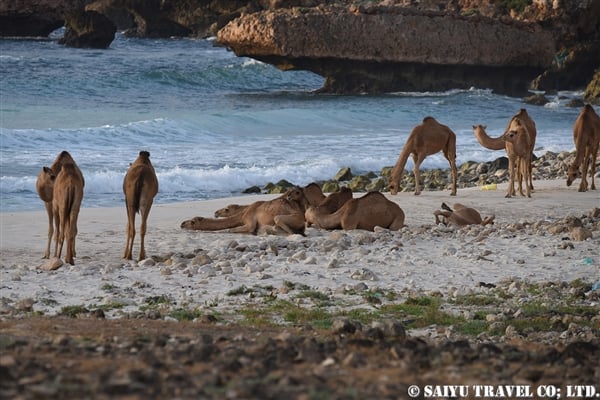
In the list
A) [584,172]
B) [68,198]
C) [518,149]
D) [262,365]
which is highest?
[262,365]

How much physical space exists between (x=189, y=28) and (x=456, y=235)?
6977 cm

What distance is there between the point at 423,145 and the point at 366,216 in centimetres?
445

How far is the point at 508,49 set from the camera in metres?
46.2

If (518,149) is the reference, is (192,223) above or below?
below

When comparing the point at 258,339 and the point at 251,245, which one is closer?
the point at 258,339

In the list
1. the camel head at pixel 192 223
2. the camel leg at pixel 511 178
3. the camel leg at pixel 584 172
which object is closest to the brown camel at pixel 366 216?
the camel head at pixel 192 223

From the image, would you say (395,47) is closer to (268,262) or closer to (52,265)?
(268,262)

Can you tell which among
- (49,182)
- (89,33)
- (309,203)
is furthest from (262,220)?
(89,33)

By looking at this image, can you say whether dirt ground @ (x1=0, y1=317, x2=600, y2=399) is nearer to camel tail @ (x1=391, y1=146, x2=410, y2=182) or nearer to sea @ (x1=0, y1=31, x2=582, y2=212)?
camel tail @ (x1=391, y1=146, x2=410, y2=182)

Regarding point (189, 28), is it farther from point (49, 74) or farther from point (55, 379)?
point (55, 379)

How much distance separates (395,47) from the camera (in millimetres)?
44312

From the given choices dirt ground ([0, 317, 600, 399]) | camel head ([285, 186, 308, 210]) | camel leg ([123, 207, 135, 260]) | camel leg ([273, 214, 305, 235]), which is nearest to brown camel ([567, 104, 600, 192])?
camel head ([285, 186, 308, 210])

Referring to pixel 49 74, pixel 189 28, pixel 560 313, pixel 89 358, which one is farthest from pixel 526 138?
pixel 189 28

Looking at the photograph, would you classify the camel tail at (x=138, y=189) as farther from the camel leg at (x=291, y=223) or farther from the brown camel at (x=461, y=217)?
the brown camel at (x=461, y=217)
